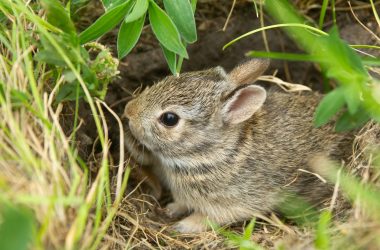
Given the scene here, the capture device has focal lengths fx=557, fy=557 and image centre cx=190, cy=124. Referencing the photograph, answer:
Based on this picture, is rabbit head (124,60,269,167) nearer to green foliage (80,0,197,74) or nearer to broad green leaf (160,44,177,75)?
broad green leaf (160,44,177,75)

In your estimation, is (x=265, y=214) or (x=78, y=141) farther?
(x=265, y=214)

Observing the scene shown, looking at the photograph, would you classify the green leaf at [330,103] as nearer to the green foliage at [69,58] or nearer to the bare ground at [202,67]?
the bare ground at [202,67]

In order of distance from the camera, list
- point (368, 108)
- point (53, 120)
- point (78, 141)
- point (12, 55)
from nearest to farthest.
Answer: point (368, 108) → point (53, 120) → point (12, 55) → point (78, 141)

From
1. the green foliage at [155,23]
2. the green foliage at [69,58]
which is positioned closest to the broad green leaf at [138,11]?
the green foliage at [155,23]

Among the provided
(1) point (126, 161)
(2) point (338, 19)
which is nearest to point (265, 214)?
(1) point (126, 161)

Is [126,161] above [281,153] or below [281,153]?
above

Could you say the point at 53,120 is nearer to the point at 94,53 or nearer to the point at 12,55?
the point at 12,55
